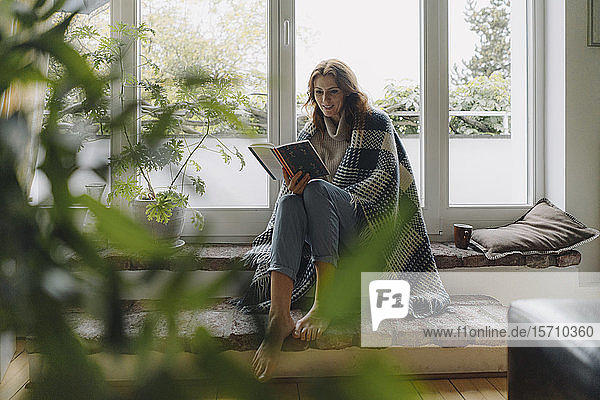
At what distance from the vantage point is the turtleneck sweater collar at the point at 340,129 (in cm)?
278

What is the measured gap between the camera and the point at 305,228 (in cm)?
244

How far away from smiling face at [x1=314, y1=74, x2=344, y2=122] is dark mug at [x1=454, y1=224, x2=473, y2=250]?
0.81m

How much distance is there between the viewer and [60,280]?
0.15 m

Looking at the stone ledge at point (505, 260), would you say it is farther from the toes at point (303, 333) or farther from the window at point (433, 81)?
the toes at point (303, 333)

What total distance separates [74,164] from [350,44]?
318 cm

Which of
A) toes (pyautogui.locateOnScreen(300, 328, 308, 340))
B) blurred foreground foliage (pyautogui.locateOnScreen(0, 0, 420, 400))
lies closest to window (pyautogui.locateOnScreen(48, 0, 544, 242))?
toes (pyautogui.locateOnScreen(300, 328, 308, 340))

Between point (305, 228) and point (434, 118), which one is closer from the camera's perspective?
point (305, 228)

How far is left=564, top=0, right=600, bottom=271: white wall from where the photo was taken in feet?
9.96

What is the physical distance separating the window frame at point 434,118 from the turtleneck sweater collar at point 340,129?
39 centimetres

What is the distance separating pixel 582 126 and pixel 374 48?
1088 millimetres

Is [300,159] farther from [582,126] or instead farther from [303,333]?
[582,126]

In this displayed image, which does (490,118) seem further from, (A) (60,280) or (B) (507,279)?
(A) (60,280)

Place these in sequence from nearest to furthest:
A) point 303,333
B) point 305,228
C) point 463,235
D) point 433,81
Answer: point 303,333
point 305,228
point 463,235
point 433,81

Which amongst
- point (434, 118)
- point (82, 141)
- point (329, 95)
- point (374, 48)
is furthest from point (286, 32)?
point (82, 141)
